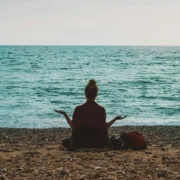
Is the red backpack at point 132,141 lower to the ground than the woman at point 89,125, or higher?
lower

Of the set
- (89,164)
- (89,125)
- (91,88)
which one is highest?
(91,88)

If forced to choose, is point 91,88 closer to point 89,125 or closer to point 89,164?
point 89,125

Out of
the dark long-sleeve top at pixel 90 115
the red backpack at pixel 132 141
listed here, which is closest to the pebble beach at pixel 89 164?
the red backpack at pixel 132 141

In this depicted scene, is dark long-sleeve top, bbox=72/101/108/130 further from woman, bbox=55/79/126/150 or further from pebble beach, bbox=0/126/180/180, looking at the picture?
pebble beach, bbox=0/126/180/180

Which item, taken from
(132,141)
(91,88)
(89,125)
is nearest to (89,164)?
(89,125)

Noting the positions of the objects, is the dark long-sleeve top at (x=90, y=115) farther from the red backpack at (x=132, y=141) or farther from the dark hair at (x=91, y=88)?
the red backpack at (x=132, y=141)

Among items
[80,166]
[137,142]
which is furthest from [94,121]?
[80,166]

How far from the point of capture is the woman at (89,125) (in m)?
8.87

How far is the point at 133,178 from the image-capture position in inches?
255

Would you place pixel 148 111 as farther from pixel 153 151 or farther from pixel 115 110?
pixel 153 151

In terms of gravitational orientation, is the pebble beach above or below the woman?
below

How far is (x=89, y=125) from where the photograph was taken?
896 centimetres

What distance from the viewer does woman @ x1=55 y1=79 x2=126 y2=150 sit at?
887cm

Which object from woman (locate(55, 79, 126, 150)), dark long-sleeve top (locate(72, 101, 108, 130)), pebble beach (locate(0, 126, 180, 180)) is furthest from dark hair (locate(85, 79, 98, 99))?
pebble beach (locate(0, 126, 180, 180))
